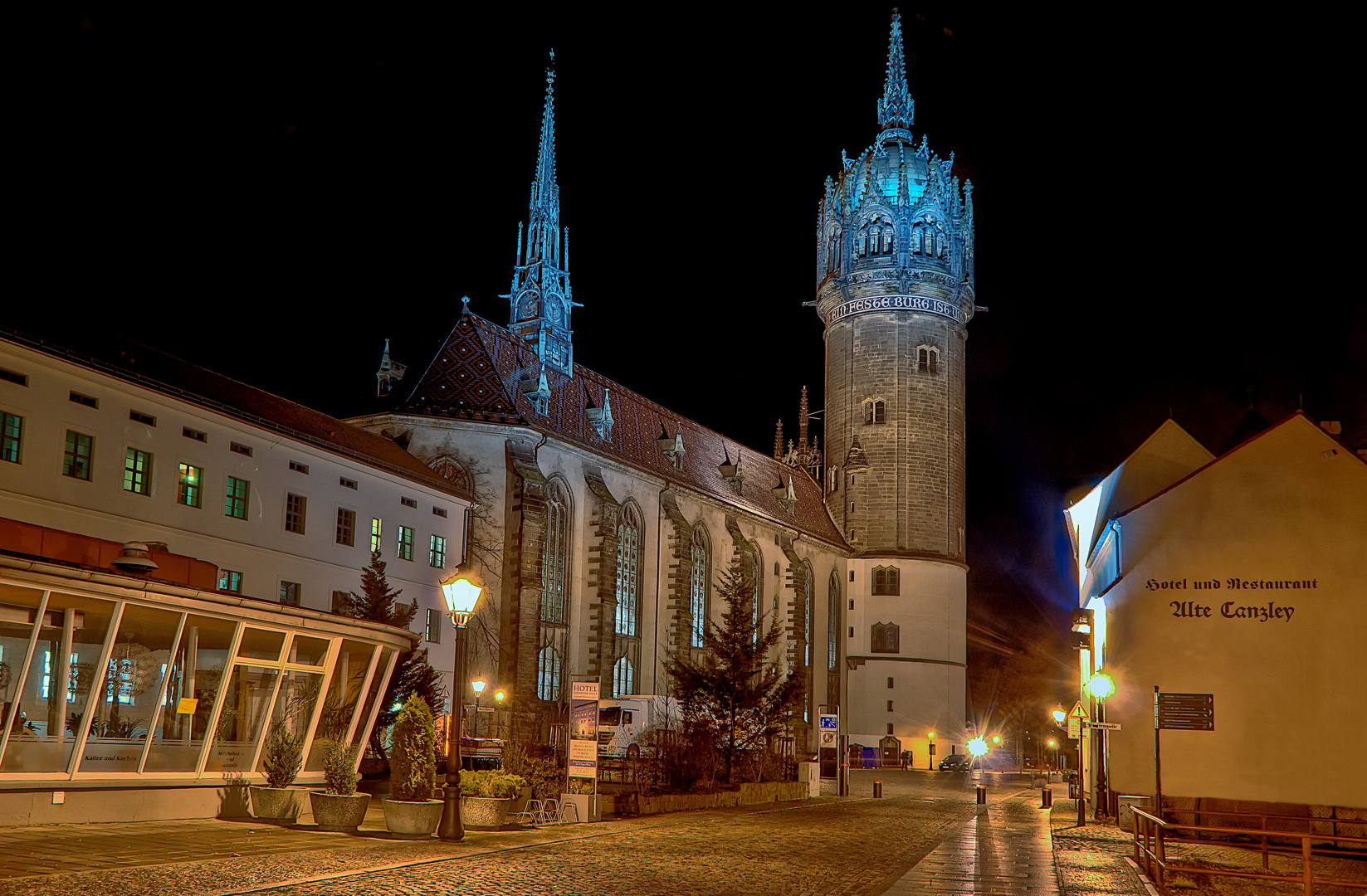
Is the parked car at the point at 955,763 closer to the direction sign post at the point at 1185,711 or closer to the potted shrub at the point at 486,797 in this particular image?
the direction sign post at the point at 1185,711

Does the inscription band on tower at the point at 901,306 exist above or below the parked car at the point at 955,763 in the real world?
above

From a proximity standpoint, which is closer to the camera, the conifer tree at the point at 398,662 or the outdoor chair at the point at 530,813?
the outdoor chair at the point at 530,813

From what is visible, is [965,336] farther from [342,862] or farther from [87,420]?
[342,862]

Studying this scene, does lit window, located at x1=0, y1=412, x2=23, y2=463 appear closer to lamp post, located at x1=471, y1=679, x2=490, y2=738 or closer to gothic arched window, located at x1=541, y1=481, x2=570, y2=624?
lamp post, located at x1=471, y1=679, x2=490, y2=738

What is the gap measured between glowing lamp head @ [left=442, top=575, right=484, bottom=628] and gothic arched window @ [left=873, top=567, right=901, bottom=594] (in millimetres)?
53650

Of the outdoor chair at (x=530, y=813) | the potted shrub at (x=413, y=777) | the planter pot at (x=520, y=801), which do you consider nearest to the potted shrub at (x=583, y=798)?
the outdoor chair at (x=530, y=813)

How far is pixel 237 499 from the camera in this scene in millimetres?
34531

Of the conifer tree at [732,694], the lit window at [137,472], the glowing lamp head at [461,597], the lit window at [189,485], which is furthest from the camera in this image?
the conifer tree at [732,694]

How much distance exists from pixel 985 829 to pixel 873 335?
156ft

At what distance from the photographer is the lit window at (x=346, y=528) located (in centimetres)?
3828

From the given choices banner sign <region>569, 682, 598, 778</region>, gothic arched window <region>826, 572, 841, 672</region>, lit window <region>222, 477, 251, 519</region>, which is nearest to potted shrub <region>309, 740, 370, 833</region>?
banner sign <region>569, 682, 598, 778</region>

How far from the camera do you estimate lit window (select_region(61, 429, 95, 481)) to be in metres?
29.6

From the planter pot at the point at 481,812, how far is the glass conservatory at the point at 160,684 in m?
2.71

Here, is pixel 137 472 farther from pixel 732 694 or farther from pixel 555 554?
pixel 555 554
